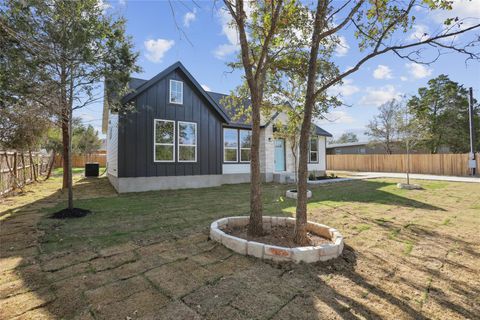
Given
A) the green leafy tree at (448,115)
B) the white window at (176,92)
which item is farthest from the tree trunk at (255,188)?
the green leafy tree at (448,115)

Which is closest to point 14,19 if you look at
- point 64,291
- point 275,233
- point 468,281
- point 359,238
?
point 64,291

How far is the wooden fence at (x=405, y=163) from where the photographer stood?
1936 cm

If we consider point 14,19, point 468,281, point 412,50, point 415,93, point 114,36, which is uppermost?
point 415,93

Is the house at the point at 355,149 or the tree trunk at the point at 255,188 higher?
the house at the point at 355,149

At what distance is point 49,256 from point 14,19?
6069 millimetres

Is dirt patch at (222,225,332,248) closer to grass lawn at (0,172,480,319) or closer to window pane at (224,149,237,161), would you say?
grass lawn at (0,172,480,319)

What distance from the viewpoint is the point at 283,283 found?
281 cm

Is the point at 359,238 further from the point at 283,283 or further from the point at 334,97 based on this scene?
the point at 334,97

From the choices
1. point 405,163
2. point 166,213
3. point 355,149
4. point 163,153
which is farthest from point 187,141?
point 355,149

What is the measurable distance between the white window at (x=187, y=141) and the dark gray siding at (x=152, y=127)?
185mm

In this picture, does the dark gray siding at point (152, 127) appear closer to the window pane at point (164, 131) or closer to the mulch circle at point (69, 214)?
the window pane at point (164, 131)

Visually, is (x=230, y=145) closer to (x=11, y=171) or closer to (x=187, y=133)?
(x=187, y=133)

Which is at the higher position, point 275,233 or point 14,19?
point 14,19

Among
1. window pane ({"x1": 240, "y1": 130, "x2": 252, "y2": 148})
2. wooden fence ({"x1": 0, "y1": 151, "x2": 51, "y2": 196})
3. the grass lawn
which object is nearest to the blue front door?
window pane ({"x1": 240, "y1": 130, "x2": 252, "y2": 148})
